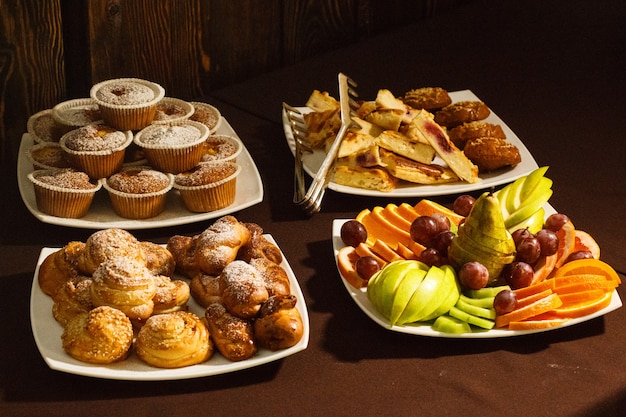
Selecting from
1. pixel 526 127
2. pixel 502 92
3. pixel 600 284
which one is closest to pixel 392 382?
pixel 600 284

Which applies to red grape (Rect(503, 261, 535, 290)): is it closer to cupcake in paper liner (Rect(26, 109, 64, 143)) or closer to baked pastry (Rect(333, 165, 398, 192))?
baked pastry (Rect(333, 165, 398, 192))

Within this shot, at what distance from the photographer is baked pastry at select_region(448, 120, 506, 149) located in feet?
7.10

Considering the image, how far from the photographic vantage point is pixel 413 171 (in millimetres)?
2033

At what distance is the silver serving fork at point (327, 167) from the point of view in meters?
1.93

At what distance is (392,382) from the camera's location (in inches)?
57.8

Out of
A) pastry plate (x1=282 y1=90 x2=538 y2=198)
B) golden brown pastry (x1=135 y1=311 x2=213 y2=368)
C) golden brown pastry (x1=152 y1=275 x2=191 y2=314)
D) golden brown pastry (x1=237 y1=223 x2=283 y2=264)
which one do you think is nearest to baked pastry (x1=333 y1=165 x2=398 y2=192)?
pastry plate (x1=282 y1=90 x2=538 y2=198)

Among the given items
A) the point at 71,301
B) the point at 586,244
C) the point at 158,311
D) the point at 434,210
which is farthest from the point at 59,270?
the point at 586,244

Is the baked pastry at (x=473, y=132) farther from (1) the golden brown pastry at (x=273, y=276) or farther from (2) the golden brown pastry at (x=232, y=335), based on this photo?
(2) the golden brown pastry at (x=232, y=335)

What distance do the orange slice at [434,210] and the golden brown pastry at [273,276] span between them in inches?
15.1

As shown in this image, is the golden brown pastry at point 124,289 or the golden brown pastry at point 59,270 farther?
the golden brown pastry at point 59,270

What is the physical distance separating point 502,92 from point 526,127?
24cm

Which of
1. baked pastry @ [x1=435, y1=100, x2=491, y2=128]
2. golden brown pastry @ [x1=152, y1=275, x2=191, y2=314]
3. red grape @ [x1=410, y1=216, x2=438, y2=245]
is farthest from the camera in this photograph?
baked pastry @ [x1=435, y1=100, x2=491, y2=128]

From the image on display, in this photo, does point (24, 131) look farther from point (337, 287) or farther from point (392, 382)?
point (392, 382)

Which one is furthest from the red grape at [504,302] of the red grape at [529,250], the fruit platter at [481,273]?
the red grape at [529,250]
